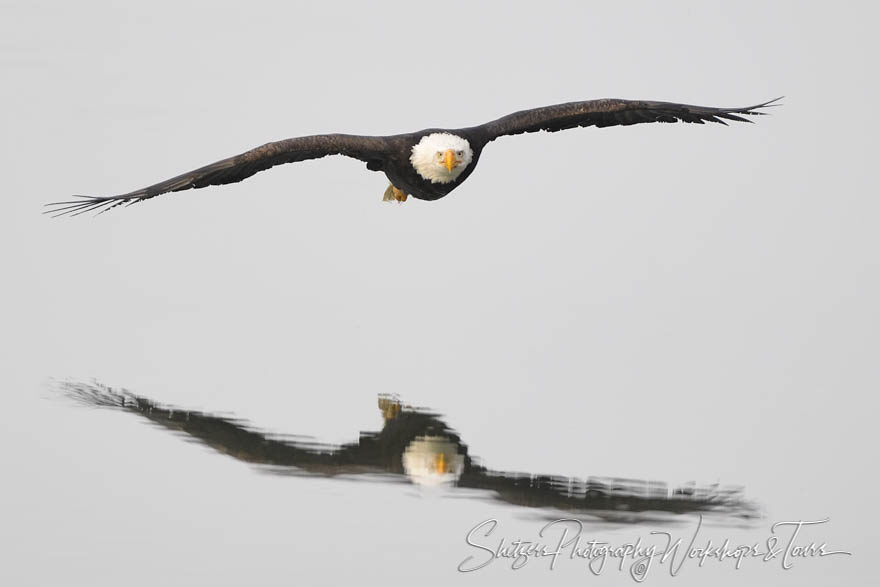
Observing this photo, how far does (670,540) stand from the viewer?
1194 centimetres

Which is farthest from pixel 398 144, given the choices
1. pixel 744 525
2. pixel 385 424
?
pixel 744 525

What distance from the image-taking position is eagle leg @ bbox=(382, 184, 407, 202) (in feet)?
62.3

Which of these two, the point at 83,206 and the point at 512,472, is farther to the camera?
the point at 83,206

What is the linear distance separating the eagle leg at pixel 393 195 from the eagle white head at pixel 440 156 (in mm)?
1662

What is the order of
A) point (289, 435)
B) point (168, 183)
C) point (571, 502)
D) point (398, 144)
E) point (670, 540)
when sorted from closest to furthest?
point (670, 540), point (571, 502), point (289, 435), point (168, 183), point (398, 144)

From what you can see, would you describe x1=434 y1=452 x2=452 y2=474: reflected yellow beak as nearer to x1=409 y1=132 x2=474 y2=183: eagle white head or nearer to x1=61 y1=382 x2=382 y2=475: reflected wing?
x1=61 y1=382 x2=382 y2=475: reflected wing

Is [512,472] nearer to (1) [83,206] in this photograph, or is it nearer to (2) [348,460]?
(2) [348,460]

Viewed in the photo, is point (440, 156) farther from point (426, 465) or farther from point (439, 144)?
point (426, 465)

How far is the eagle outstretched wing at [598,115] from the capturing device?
679 inches

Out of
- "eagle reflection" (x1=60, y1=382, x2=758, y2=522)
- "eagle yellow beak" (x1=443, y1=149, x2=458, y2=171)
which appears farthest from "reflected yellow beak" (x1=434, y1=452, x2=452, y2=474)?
"eagle yellow beak" (x1=443, y1=149, x2=458, y2=171)

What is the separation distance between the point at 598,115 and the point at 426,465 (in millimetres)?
5609

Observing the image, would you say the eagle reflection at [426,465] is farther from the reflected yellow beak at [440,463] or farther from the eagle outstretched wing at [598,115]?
the eagle outstretched wing at [598,115]

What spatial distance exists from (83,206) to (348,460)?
3965 mm

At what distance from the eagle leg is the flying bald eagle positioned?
95cm
